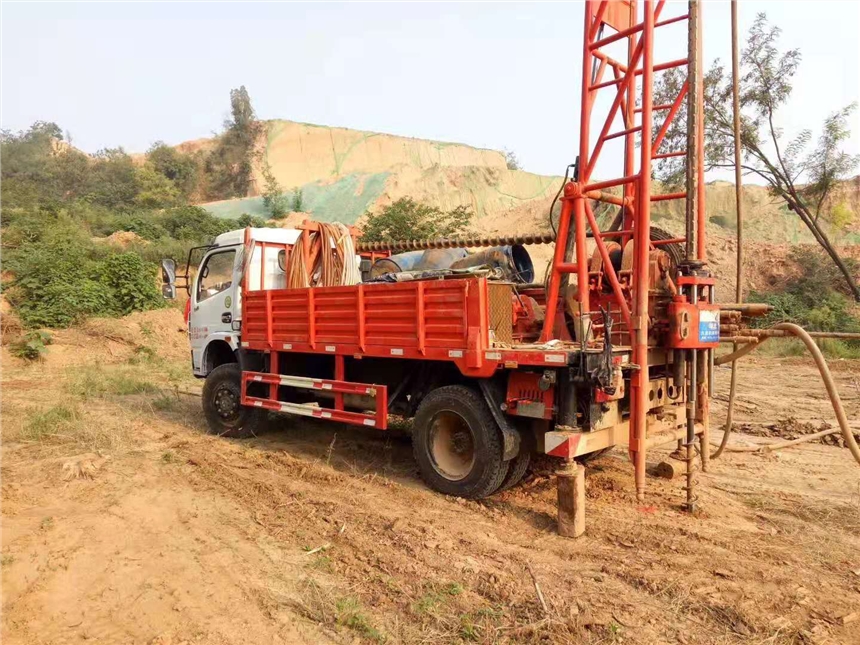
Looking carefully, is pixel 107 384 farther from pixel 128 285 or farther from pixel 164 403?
pixel 128 285

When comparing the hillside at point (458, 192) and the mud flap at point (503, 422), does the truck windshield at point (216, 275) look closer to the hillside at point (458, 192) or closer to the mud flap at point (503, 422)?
the mud flap at point (503, 422)

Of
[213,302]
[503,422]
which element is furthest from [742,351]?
[213,302]

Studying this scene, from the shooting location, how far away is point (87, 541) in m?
4.12

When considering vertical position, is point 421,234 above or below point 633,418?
above

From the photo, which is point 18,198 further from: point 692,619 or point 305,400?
point 692,619

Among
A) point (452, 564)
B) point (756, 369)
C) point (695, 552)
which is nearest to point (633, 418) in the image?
point (695, 552)

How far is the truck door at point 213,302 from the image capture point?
24.6 ft

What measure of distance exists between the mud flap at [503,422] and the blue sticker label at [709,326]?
1592mm

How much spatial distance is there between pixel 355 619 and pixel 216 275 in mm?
5797

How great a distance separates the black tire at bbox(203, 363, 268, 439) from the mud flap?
3.61 meters

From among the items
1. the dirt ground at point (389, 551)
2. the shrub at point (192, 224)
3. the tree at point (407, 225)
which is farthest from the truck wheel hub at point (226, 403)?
the shrub at point (192, 224)

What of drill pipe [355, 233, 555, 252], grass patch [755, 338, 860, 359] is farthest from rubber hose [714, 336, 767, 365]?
grass patch [755, 338, 860, 359]

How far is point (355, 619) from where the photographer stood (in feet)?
10.0

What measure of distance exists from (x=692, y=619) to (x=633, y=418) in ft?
5.13
